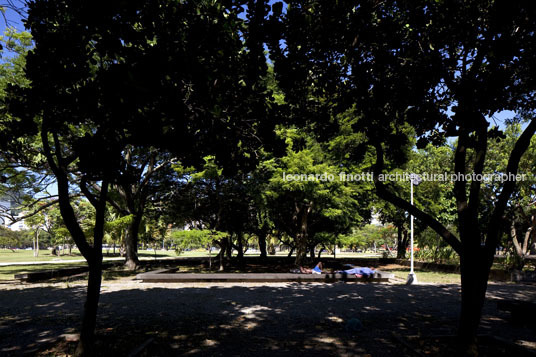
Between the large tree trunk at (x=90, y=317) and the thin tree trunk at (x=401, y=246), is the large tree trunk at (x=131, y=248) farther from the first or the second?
the thin tree trunk at (x=401, y=246)

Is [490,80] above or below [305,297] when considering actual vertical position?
above

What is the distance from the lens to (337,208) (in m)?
20.4

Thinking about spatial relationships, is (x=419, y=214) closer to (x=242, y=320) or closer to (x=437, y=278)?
(x=242, y=320)

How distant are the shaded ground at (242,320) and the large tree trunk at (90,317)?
0.38 m

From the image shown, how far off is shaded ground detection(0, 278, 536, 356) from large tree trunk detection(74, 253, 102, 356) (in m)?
0.38

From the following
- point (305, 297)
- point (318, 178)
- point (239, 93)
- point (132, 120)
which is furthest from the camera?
point (318, 178)

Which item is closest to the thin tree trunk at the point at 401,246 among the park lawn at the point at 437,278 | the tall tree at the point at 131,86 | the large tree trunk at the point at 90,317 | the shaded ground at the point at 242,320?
the park lawn at the point at 437,278

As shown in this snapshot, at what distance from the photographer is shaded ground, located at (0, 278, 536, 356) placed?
575 centimetres

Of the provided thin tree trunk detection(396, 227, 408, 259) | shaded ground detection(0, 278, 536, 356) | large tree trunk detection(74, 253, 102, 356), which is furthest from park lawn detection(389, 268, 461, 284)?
large tree trunk detection(74, 253, 102, 356)

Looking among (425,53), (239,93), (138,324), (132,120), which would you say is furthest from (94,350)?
(425,53)

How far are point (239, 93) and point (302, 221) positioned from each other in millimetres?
17726

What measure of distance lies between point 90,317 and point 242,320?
3637mm

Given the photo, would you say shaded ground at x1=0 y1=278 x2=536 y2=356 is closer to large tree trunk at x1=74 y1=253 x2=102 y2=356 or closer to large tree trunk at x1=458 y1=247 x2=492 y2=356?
large tree trunk at x1=74 y1=253 x2=102 y2=356

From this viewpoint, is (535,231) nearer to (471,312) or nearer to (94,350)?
(471,312)
